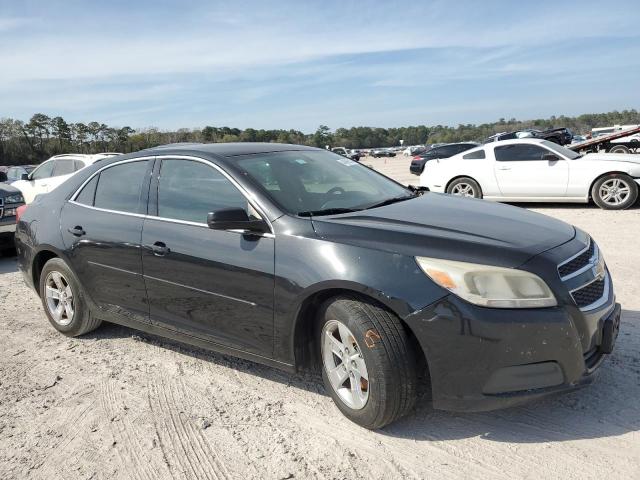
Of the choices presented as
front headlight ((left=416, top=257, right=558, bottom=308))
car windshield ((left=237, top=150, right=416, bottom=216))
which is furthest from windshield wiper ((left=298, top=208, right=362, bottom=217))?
front headlight ((left=416, top=257, right=558, bottom=308))

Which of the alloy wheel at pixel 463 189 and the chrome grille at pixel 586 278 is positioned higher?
the chrome grille at pixel 586 278

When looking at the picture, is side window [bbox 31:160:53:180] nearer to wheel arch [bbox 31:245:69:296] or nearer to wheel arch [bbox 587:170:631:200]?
wheel arch [bbox 31:245:69:296]

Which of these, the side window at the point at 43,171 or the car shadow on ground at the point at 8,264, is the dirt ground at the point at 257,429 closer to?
the car shadow on ground at the point at 8,264

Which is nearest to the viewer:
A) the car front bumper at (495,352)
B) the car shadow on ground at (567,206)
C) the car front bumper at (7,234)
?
the car front bumper at (495,352)

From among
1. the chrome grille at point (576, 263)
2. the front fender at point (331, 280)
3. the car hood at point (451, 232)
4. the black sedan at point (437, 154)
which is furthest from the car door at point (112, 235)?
the black sedan at point (437, 154)

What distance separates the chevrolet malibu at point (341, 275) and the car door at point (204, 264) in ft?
0.03

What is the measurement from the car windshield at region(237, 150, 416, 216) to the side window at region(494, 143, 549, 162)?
25.4 ft

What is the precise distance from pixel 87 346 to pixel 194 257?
1.77 metres

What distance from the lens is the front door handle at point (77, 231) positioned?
4.36m

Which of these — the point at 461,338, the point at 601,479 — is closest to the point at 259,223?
the point at 461,338

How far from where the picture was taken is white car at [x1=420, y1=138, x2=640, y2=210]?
405 inches

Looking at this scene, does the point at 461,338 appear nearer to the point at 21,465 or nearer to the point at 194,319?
the point at 194,319

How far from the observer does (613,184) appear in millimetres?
10312

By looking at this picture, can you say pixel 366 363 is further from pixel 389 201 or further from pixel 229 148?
pixel 229 148
